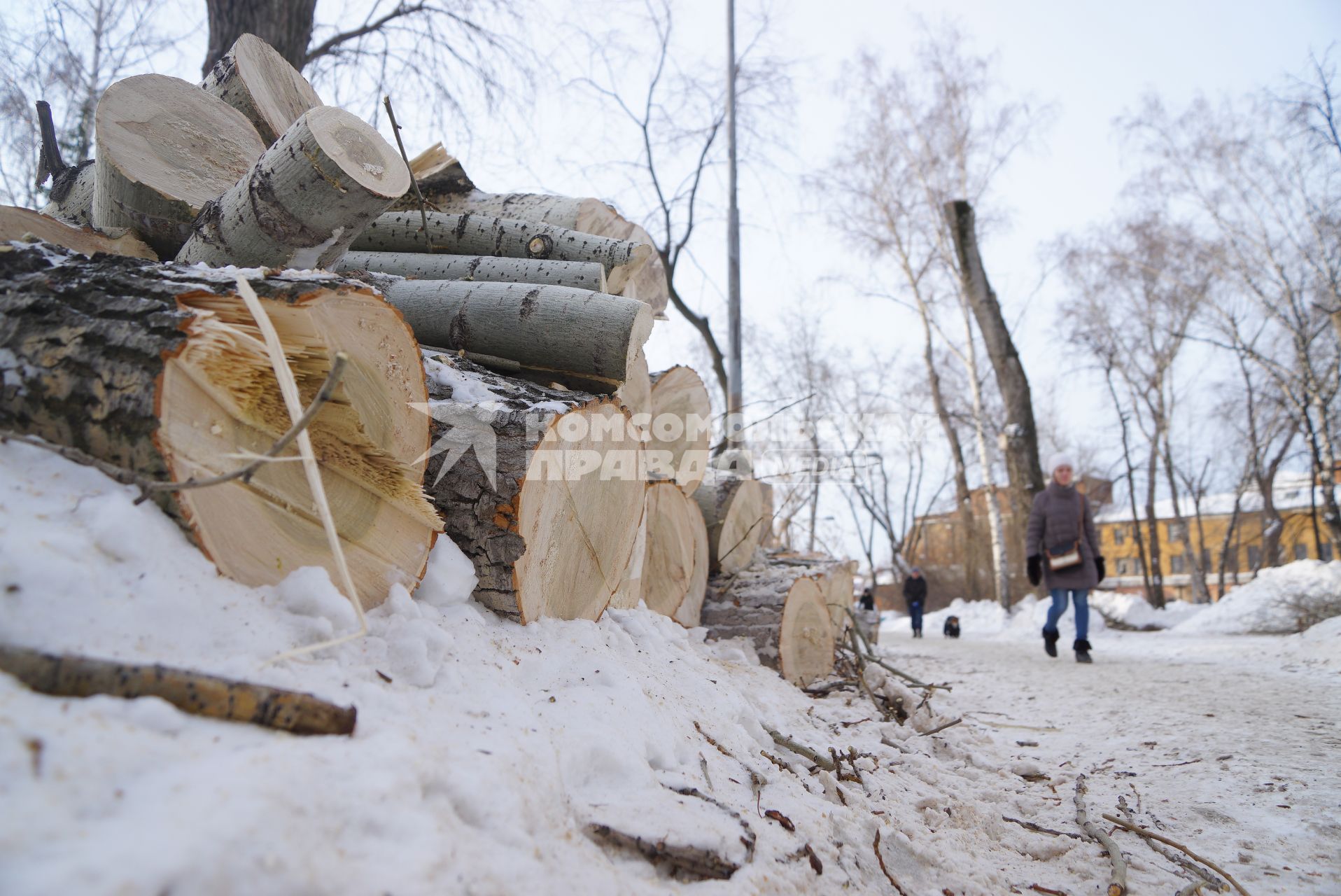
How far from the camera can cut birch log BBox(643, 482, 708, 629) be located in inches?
121

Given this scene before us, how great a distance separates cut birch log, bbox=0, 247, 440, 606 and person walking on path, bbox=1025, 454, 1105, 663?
17.3 feet

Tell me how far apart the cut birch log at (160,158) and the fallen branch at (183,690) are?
2068 mm

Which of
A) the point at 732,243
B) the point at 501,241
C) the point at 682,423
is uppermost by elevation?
the point at 732,243

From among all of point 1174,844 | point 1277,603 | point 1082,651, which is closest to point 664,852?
point 1174,844

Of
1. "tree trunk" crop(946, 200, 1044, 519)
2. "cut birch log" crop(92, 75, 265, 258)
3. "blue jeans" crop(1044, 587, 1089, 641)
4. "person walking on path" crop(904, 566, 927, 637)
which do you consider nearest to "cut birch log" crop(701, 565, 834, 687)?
"cut birch log" crop(92, 75, 265, 258)

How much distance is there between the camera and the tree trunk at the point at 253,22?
5527 millimetres

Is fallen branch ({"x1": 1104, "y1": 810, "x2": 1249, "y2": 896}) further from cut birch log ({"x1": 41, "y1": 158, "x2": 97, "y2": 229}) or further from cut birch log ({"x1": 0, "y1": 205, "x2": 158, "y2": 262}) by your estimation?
cut birch log ({"x1": 41, "y1": 158, "x2": 97, "y2": 229})

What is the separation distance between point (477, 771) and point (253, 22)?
249 inches

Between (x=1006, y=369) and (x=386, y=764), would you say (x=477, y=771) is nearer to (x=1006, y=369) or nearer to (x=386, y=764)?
(x=386, y=764)

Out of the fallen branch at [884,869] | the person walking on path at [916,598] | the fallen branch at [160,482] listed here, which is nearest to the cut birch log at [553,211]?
the fallen branch at [160,482]

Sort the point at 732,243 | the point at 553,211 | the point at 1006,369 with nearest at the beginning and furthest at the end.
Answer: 1. the point at 553,211
2. the point at 732,243
3. the point at 1006,369

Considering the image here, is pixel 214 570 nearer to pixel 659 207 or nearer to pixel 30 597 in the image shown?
pixel 30 597

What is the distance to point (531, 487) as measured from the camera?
2039mm

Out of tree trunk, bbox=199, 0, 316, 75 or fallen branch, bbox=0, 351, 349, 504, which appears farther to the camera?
tree trunk, bbox=199, 0, 316, 75
